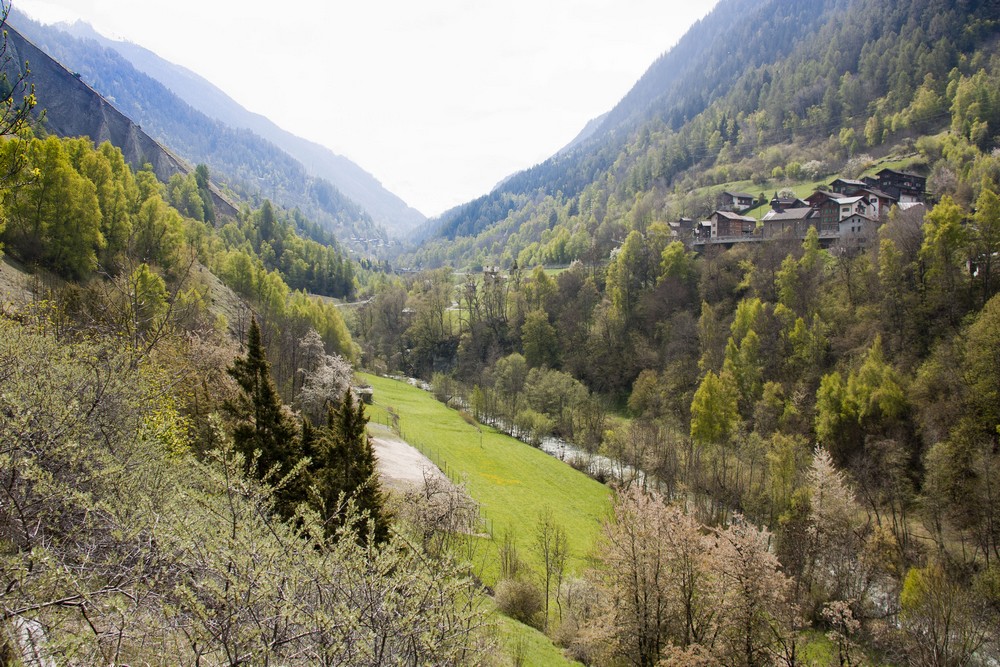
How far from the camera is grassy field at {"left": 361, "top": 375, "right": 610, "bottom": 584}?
31616mm

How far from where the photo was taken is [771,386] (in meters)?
43.4

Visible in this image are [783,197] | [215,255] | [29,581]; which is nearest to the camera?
[29,581]

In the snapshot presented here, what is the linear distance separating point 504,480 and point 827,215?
2193 inches

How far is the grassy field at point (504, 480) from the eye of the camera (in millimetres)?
31616

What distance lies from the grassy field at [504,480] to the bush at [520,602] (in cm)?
273

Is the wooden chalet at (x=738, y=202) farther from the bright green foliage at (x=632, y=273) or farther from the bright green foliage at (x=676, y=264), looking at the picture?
the bright green foliage at (x=676, y=264)

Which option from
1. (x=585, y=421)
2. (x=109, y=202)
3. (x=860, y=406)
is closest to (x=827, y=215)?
(x=860, y=406)

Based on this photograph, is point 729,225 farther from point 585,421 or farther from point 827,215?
point 585,421

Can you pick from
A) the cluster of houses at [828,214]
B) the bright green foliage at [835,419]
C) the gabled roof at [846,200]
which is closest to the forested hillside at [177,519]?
the bright green foliage at [835,419]

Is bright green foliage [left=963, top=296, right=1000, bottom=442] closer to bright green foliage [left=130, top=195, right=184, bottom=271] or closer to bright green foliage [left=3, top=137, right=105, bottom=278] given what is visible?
bright green foliage [left=130, top=195, right=184, bottom=271]

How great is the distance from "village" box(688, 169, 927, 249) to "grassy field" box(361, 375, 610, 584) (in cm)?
4080

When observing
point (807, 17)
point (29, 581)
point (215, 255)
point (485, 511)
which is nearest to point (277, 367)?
point (485, 511)

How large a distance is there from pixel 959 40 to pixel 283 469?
138 metres

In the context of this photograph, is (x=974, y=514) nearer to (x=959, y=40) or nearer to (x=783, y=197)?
(x=783, y=197)
